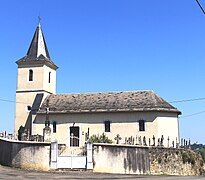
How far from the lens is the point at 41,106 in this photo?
41188mm

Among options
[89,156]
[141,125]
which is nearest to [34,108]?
[141,125]

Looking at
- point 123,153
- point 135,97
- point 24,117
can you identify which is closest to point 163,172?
point 123,153

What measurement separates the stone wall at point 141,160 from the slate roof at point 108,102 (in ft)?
27.4

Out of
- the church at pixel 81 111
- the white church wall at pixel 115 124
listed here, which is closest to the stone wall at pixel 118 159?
the white church wall at pixel 115 124

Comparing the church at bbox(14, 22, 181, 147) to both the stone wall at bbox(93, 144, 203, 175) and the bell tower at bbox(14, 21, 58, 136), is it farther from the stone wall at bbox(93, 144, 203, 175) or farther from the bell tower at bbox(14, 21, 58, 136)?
the stone wall at bbox(93, 144, 203, 175)

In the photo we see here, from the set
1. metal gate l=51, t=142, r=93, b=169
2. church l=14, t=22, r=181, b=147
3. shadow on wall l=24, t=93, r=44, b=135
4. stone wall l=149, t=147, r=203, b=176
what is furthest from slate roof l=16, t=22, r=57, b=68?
metal gate l=51, t=142, r=93, b=169

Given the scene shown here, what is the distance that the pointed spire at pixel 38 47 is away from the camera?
4525 cm

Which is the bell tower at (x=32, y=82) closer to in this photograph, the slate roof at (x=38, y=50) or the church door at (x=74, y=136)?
the slate roof at (x=38, y=50)

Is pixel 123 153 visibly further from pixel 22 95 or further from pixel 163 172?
pixel 22 95

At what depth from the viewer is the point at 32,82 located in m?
43.8

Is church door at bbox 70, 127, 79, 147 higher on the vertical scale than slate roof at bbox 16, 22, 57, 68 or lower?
lower

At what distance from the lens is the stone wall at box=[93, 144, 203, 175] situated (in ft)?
75.9

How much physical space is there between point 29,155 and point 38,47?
25070 mm

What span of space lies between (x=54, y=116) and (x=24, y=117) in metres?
4.97
